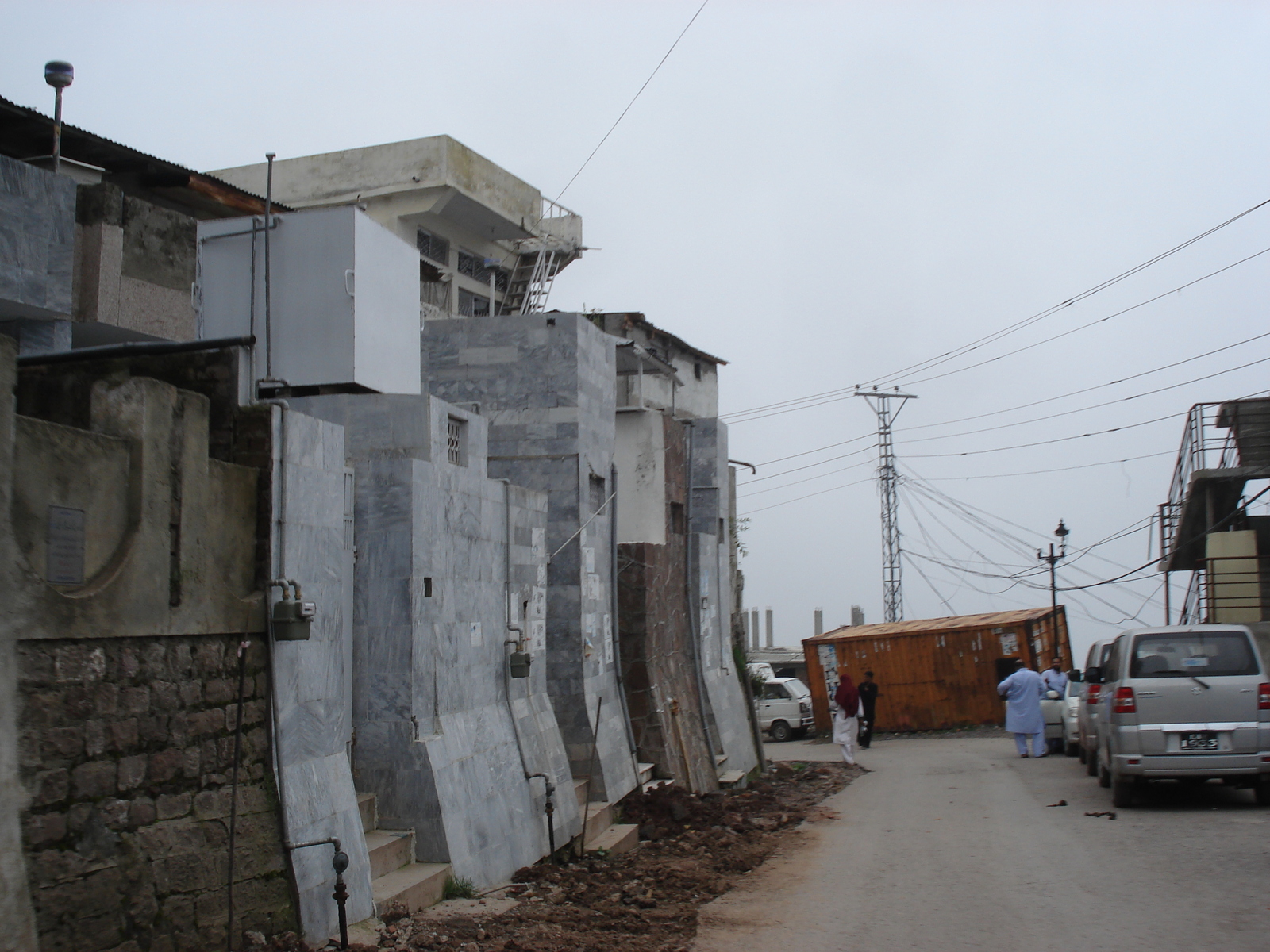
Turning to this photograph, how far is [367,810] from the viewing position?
913 centimetres

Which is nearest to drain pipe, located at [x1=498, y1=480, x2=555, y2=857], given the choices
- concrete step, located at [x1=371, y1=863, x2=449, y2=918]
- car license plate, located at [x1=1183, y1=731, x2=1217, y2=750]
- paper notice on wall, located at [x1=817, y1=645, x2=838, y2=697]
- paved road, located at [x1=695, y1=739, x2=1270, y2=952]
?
paved road, located at [x1=695, y1=739, x2=1270, y2=952]

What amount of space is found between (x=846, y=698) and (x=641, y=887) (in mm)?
12535

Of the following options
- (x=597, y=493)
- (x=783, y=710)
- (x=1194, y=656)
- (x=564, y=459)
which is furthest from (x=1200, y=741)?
(x=783, y=710)

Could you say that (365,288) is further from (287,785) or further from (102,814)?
(102,814)

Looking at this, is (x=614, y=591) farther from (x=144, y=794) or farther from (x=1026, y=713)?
(x=144, y=794)

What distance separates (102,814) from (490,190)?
27254 millimetres

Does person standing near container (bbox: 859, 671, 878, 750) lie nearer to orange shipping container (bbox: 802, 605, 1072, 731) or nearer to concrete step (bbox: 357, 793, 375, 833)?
orange shipping container (bbox: 802, 605, 1072, 731)

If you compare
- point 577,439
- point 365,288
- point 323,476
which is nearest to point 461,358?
point 577,439

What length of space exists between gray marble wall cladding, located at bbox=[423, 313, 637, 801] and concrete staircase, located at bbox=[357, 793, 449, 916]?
483cm

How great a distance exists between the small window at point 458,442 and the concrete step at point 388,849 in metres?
3.62

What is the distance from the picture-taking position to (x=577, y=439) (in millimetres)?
14539

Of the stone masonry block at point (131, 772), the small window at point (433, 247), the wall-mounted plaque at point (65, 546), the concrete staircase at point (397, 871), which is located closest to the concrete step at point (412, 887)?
the concrete staircase at point (397, 871)

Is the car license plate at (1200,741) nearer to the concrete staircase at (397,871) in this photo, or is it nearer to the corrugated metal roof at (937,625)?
the concrete staircase at (397,871)

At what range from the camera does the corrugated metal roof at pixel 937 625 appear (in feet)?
91.0
